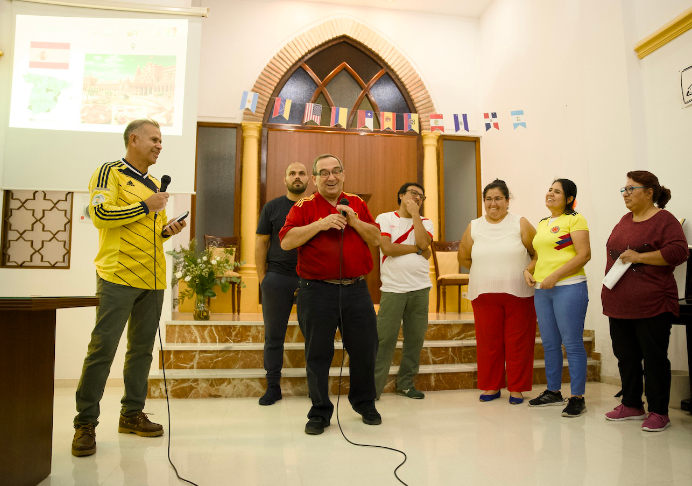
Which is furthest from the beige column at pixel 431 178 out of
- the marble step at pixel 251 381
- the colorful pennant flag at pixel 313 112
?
the marble step at pixel 251 381

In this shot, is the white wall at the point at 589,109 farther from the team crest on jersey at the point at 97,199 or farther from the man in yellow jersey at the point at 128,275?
the team crest on jersey at the point at 97,199

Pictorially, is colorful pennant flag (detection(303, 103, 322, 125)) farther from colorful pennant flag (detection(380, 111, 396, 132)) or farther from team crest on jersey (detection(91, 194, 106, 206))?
team crest on jersey (detection(91, 194, 106, 206))

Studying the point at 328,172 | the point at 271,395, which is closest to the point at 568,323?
the point at 328,172

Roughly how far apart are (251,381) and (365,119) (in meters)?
3.92

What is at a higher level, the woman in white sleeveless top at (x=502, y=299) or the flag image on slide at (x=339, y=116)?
the flag image on slide at (x=339, y=116)

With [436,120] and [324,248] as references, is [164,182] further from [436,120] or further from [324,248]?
[436,120]

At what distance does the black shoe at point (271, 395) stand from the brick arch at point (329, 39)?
3982mm

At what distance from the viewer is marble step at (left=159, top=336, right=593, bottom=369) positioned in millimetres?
3725

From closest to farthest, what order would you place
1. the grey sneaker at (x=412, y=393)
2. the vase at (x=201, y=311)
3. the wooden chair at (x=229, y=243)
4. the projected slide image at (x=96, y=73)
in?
the grey sneaker at (x=412, y=393) → the projected slide image at (x=96, y=73) → the vase at (x=201, y=311) → the wooden chair at (x=229, y=243)

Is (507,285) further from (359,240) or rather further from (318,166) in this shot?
(318,166)

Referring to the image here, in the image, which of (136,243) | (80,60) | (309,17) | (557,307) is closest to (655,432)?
(557,307)

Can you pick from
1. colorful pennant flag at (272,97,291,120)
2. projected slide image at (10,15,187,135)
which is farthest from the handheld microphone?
colorful pennant flag at (272,97,291,120)

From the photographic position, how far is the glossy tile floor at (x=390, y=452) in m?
1.96

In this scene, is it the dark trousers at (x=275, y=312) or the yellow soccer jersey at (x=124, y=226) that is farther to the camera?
the dark trousers at (x=275, y=312)
